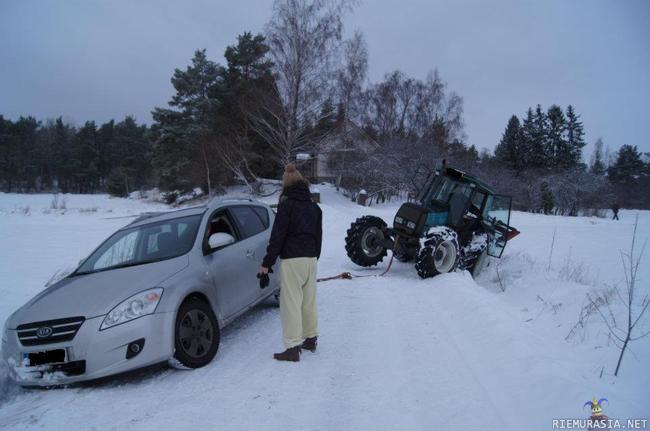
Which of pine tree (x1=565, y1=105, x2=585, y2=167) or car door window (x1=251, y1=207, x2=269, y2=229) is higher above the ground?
pine tree (x1=565, y1=105, x2=585, y2=167)

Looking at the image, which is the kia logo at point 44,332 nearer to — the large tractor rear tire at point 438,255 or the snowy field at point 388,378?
the snowy field at point 388,378

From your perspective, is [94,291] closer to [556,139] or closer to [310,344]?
[310,344]

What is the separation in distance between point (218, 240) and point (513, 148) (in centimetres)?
5611

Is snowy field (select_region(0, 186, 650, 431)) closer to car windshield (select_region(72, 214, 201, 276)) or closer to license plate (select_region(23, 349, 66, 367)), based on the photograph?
license plate (select_region(23, 349, 66, 367))

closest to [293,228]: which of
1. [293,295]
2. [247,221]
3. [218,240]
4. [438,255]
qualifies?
[293,295]

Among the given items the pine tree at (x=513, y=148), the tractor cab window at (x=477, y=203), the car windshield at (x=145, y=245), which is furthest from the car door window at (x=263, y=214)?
the pine tree at (x=513, y=148)

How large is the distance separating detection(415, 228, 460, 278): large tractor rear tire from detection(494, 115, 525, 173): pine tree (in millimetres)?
48093

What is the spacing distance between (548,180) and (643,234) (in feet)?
71.5

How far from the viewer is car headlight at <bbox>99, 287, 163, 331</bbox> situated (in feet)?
11.4

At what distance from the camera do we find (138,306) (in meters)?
3.59

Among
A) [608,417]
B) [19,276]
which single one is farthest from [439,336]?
[19,276]

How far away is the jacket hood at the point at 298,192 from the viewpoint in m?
4.06

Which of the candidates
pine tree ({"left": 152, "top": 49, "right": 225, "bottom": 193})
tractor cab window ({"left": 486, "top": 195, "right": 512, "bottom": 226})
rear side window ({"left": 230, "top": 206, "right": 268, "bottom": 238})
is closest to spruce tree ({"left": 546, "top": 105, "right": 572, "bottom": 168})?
pine tree ({"left": 152, "top": 49, "right": 225, "bottom": 193})

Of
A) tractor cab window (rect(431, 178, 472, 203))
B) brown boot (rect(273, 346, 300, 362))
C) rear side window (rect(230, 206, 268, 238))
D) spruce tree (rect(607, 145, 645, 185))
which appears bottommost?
brown boot (rect(273, 346, 300, 362))
